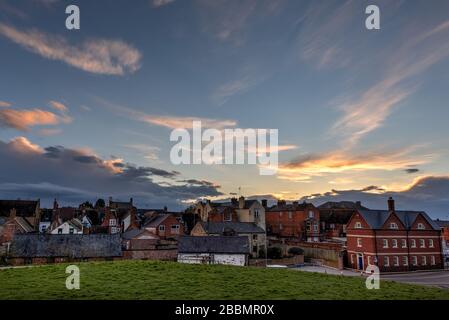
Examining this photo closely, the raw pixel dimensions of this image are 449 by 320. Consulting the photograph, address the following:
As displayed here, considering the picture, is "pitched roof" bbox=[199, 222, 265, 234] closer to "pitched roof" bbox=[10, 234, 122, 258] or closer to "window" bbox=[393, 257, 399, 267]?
"pitched roof" bbox=[10, 234, 122, 258]

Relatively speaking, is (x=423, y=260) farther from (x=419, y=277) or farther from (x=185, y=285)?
(x=185, y=285)

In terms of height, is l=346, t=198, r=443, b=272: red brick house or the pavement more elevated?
l=346, t=198, r=443, b=272: red brick house

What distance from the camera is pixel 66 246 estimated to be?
5319 cm

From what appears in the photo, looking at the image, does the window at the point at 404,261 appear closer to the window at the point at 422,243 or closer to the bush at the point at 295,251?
the window at the point at 422,243

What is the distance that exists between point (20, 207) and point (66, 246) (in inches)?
1937

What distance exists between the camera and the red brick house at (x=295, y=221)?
91625mm

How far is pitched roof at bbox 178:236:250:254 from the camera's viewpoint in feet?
187

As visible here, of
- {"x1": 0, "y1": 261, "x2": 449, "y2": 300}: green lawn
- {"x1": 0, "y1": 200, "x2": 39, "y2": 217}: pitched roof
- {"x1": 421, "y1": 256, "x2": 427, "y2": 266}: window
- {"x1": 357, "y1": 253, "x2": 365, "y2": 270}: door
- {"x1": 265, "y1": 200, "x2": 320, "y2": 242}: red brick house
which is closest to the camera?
{"x1": 0, "y1": 261, "x2": 449, "y2": 300}: green lawn

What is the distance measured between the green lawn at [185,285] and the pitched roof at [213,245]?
21.1 meters

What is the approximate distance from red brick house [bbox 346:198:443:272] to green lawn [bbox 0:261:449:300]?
93.1ft

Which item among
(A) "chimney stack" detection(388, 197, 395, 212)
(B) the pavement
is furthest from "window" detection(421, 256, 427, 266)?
(A) "chimney stack" detection(388, 197, 395, 212)

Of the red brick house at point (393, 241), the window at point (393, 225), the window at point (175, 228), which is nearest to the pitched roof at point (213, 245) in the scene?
the red brick house at point (393, 241)
